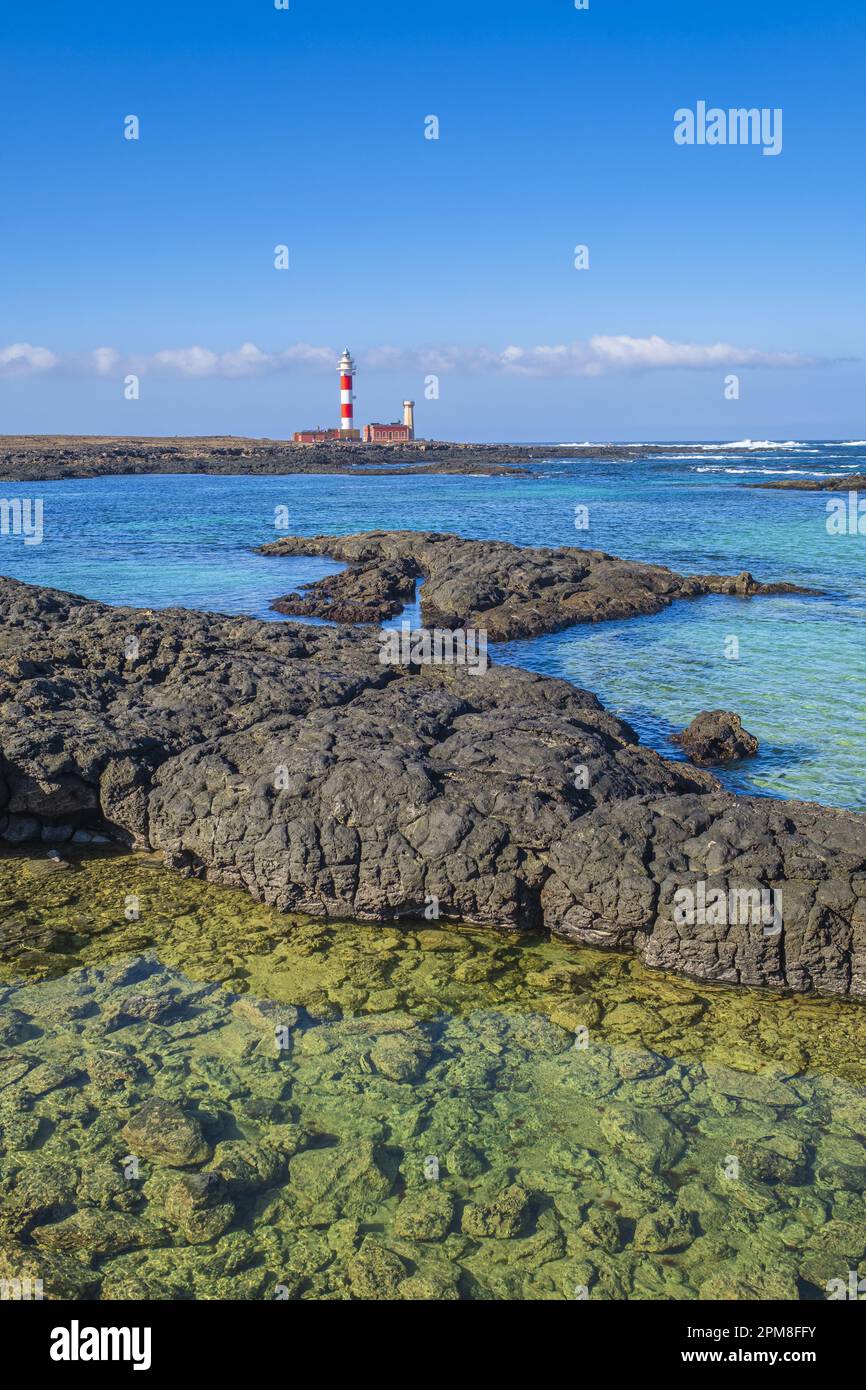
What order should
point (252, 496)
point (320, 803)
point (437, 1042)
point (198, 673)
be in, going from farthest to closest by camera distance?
point (252, 496) → point (198, 673) → point (320, 803) → point (437, 1042)

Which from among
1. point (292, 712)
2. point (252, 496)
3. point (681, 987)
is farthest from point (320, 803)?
point (252, 496)

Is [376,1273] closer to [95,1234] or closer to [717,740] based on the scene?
[95,1234]

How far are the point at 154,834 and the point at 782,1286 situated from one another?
25.0ft

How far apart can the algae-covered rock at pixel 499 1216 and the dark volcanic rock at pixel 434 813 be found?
199 cm

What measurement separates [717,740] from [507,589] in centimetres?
1362

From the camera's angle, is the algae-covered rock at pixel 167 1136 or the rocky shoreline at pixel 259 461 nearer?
the algae-covered rock at pixel 167 1136

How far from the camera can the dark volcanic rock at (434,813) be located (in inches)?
348

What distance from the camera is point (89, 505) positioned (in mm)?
65938

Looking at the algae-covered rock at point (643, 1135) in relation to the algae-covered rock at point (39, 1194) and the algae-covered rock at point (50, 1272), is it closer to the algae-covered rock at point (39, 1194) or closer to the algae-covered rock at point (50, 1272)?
the algae-covered rock at point (50, 1272)

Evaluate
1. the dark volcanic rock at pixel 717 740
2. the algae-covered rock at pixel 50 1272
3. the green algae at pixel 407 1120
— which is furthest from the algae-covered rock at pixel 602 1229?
the dark volcanic rock at pixel 717 740

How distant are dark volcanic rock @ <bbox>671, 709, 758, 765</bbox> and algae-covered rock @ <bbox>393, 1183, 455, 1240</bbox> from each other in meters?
9.26

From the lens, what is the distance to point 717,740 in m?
14.4

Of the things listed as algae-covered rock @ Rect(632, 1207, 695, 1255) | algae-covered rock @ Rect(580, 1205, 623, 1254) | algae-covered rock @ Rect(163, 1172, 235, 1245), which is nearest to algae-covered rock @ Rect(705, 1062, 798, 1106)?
algae-covered rock @ Rect(632, 1207, 695, 1255)

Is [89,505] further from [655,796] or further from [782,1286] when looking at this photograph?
[782,1286]
